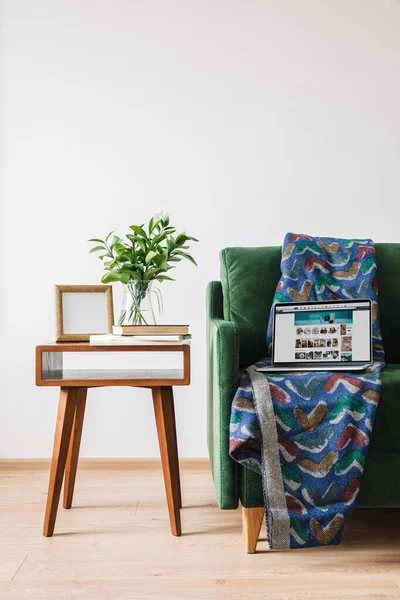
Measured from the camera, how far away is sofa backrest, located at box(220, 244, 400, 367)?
2020mm

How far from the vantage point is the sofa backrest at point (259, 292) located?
202cm

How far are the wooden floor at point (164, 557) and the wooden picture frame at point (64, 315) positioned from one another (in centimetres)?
52

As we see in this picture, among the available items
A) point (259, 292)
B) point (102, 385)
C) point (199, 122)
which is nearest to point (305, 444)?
point (102, 385)

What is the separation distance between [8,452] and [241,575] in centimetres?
130

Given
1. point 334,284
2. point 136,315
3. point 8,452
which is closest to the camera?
point 136,315

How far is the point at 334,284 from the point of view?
1988 mm

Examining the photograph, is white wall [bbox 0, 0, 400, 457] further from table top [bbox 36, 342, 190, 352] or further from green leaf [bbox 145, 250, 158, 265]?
table top [bbox 36, 342, 190, 352]

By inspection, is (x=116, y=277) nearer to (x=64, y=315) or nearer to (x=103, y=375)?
(x=64, y=315)

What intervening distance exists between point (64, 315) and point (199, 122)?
1.03 meters

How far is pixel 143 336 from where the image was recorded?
1736mm

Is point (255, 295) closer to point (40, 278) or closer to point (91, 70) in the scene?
point (40, 278)

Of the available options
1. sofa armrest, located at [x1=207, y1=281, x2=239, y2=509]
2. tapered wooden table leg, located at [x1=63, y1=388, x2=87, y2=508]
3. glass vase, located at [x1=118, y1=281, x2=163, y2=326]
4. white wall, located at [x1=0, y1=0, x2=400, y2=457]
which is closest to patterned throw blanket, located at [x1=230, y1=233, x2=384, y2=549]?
sofa armrest, located at [x1=207, y1=281, x2=239, y2=509]

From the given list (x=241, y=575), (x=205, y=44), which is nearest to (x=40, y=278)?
(x=205, y=44)

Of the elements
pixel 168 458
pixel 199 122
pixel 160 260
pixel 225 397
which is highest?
pixel 199 122
